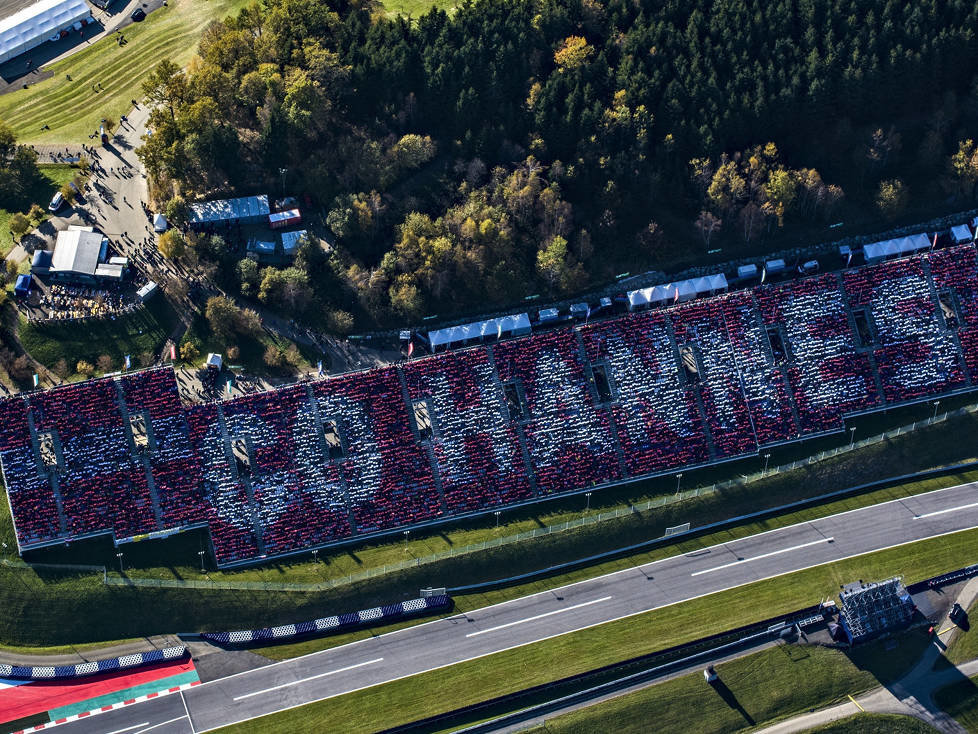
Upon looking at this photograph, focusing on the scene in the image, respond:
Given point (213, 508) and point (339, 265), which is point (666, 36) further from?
point (213, 508)

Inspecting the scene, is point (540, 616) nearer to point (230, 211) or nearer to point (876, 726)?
point (876, 726)

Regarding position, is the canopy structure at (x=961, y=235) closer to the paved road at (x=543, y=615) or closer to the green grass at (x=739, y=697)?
the paved road at (x=543, y=615)

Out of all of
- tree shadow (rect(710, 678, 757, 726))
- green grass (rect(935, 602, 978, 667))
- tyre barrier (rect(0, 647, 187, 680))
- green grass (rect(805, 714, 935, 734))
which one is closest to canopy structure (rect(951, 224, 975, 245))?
green grass (rect(935, 602, 978, 667))

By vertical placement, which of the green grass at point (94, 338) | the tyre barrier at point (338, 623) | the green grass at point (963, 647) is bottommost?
the green grass at point (963, 647)

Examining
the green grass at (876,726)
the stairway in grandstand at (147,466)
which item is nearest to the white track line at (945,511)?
the green grass at (876,726)

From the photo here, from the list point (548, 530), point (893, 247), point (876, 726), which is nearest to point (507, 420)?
point (548, 530)

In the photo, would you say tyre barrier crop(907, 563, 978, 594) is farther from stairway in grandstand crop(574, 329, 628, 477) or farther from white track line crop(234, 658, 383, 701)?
white track line crop(234, 658, 383, 701)

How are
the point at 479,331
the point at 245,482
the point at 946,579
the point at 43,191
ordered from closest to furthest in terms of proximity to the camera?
the point at 245,482 < the point at 946,579 < the point at 479,331 < the point at 43,191
